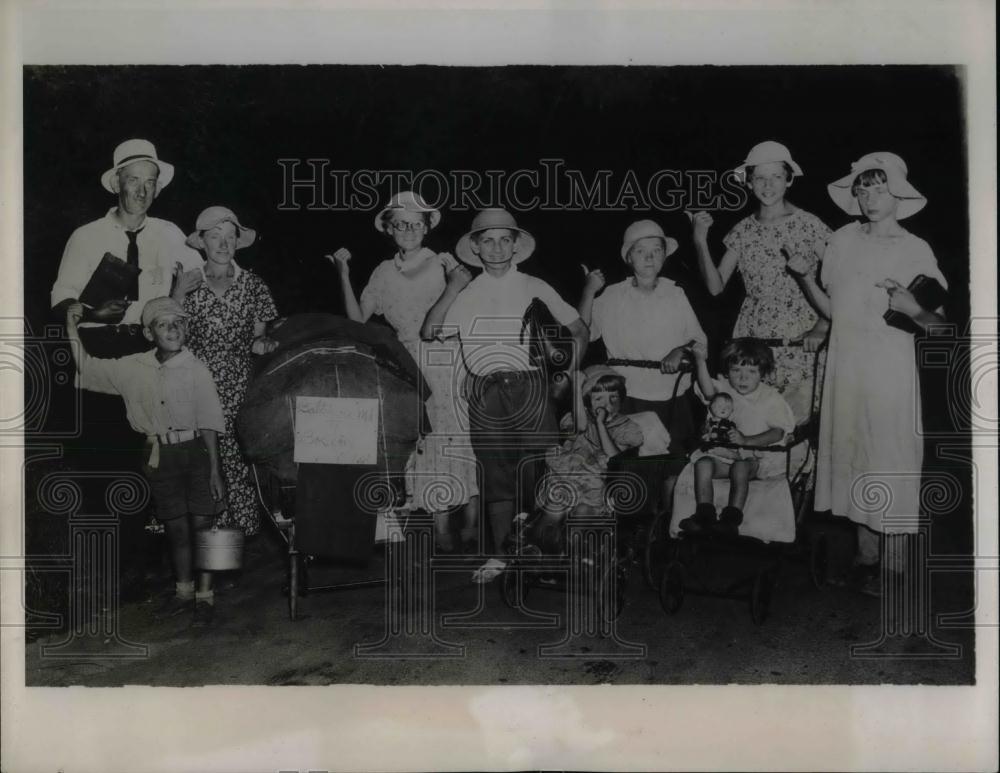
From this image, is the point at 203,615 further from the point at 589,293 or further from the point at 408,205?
the point at 589,293

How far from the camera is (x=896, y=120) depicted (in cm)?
409

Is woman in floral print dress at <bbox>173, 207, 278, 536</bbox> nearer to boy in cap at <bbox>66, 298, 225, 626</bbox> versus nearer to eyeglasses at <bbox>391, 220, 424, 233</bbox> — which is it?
boy in cap at <bbox>66, 298, 225, 626</bbox>

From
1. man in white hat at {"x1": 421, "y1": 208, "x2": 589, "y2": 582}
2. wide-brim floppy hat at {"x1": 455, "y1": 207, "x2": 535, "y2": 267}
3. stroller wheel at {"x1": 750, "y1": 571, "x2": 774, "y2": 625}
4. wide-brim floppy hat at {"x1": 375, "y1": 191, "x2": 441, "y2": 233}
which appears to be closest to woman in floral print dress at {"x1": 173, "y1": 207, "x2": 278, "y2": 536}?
wide-brim floppy hat at {"x1": 375, "y1": 191, "x2": 441, "y2": 233}

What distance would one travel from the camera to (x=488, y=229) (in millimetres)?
4082

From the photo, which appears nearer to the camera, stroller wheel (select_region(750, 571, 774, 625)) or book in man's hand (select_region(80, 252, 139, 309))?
stroller wheel (select_region(750, 571, 774, 625))

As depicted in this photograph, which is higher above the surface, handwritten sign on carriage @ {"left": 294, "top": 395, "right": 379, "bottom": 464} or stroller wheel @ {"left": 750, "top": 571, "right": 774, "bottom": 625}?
handwritten sign on carriage @ {"left": 294, "top": 395, "right": 379, "bottom": 464}

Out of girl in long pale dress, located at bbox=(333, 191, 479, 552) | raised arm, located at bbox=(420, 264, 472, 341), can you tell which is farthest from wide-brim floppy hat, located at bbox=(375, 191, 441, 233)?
raised arm, located at bbox=(420, 264, 472, 341)

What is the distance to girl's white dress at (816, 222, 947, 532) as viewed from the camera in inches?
161

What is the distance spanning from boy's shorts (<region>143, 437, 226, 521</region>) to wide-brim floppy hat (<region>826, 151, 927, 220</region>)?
11.1 ft

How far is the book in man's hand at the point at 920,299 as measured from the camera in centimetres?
408

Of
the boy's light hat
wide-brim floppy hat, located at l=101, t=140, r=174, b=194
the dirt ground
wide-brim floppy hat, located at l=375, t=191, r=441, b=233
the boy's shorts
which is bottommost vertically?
the dirt ground

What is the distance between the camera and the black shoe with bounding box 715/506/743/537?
4.05 meters

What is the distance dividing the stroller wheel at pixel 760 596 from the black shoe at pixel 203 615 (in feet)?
8.68

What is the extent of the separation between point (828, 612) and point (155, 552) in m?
3.34
